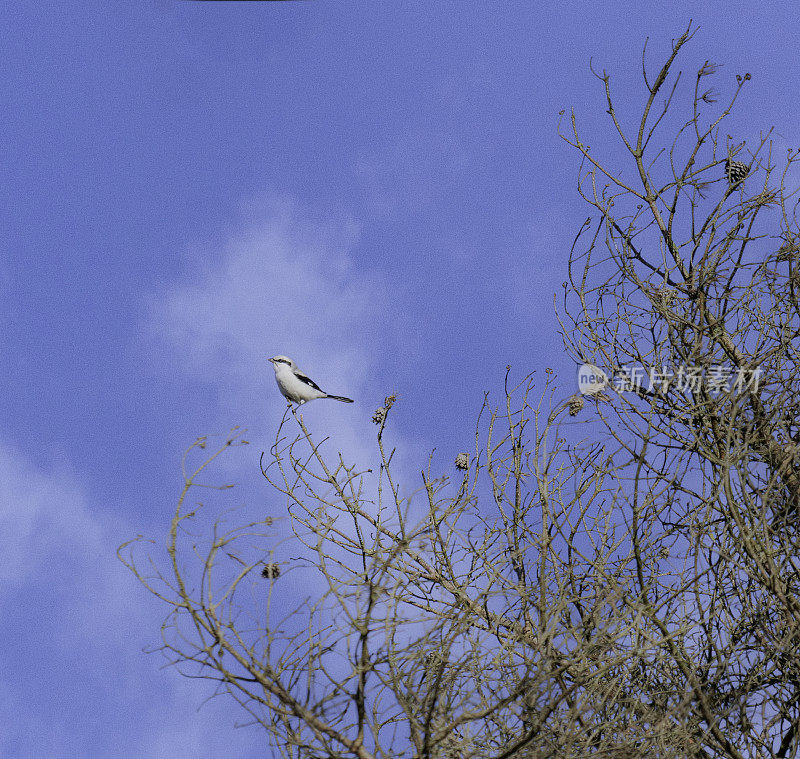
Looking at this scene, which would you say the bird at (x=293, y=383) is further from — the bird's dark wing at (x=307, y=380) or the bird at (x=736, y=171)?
the bird at (x=736, y=171)

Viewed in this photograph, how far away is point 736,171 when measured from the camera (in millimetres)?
7426

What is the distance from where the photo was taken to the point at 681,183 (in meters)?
7.32

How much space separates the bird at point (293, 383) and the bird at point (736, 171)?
16.2ft

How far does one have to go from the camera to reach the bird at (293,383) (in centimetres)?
974

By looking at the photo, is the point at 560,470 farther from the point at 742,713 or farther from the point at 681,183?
the point at 681,183

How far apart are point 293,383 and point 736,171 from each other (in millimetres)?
5017

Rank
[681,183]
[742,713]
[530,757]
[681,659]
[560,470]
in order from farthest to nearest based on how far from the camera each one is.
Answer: [681,183] < [560,470] < [742,713] < [681,659] < [530,757]

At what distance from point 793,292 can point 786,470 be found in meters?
1.71

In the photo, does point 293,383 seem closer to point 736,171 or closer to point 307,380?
point 307,380

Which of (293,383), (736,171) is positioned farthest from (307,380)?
(736,171)

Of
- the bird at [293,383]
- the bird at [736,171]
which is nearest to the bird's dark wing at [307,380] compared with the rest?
the bird at [293,383]

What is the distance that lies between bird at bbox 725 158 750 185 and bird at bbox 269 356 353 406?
494 centimetres

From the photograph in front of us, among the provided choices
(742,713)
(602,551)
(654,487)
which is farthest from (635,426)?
(742,713)

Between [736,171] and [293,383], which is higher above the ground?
[293,383]
